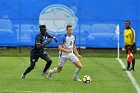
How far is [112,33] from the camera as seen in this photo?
87.2 feet

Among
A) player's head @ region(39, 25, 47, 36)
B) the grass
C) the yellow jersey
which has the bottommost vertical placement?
the grass

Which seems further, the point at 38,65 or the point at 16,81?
the point at 38,65

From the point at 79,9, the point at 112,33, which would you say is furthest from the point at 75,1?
the point at 112,33

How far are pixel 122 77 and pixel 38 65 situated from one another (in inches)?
212

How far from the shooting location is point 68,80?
1614cm

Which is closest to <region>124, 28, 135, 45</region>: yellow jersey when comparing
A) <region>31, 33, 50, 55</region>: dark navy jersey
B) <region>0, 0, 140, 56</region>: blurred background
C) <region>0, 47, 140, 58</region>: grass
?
<region>31, 33, 50, 55</region>: dark navy jersey

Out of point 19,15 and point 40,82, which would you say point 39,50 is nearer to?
point 40,82

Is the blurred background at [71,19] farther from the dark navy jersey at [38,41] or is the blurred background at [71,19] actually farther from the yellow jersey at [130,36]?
the dark navy jersey at [38,41]

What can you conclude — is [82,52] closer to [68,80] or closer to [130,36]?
[130,36]

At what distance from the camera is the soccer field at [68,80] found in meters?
13.9

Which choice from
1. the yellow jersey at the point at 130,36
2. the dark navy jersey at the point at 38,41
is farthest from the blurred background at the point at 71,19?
the dark navy jersey at the point at 38,41

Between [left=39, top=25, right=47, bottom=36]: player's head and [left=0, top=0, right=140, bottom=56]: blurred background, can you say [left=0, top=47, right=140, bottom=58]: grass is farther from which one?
[left=39, top=25, right=47, bottom=36]: player's head

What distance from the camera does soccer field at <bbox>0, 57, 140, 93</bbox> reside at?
13.9 meters

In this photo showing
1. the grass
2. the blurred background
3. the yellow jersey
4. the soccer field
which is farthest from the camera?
the blurred background
